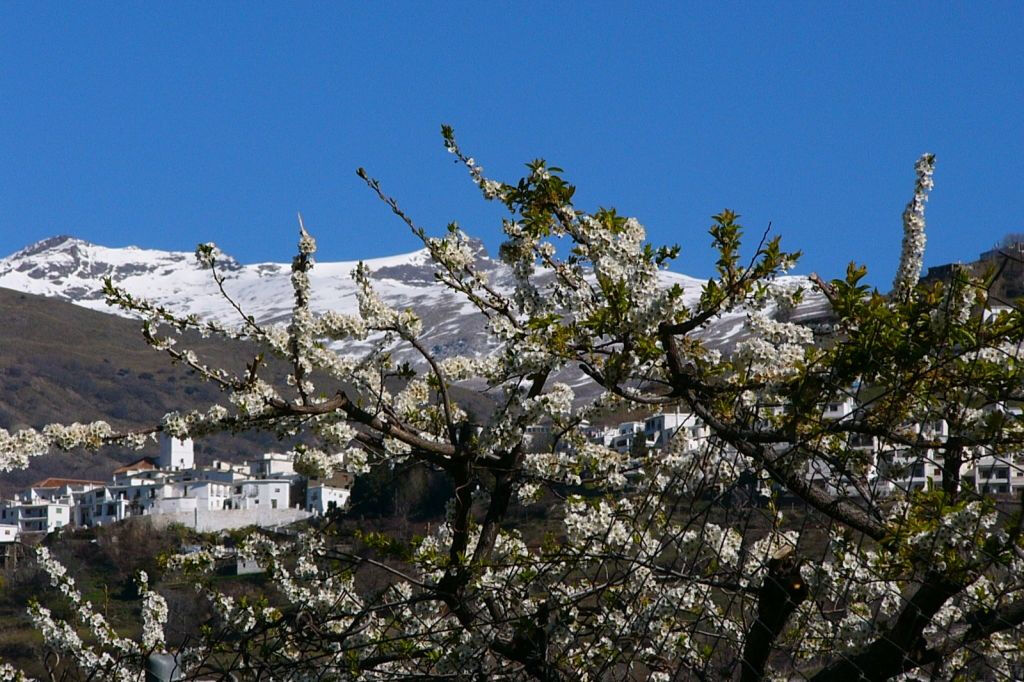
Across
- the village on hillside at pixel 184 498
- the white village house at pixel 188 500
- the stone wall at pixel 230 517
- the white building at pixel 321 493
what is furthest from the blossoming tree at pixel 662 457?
the stone wall at pixel 230 517

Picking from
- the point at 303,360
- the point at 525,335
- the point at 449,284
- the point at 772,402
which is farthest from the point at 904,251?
the point at 303,360

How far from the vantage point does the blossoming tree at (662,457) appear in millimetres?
4312

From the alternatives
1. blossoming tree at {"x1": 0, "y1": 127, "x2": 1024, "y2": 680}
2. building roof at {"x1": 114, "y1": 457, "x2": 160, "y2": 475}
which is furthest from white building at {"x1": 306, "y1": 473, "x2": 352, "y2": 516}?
blossoming tree at {"x1": 0, "y1": 127, "x2": 1024, "y2": 680}

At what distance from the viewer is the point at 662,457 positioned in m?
6.71

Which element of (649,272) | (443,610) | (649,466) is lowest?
(443,610)

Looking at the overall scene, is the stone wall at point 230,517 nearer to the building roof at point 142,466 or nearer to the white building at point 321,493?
the white building at point 321,493

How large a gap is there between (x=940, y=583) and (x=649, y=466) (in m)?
2.72

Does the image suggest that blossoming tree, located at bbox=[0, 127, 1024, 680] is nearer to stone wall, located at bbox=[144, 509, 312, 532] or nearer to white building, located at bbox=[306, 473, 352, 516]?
white building, located at bbox=[306, 473, 352, 516]

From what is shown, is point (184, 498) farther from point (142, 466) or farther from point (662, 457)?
point (662, 457)

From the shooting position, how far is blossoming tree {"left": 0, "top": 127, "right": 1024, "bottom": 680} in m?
4.31

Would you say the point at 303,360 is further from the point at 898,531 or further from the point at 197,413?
the point at 898,531

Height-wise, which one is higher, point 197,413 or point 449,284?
point 449,284

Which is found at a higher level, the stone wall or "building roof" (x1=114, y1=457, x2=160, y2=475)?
"building roof" (x1=114, y1=457, x2=160, y2=475)

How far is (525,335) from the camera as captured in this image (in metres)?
5.32
